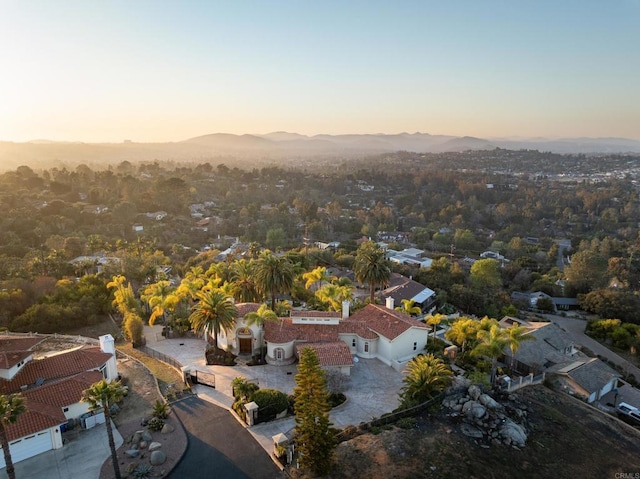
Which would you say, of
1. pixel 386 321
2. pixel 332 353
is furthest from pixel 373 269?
pixel 332 353

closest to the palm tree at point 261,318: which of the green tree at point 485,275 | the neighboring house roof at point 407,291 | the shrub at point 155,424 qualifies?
the shrub at point 155,424

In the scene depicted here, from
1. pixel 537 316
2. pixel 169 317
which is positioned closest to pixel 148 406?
pixel 169 317

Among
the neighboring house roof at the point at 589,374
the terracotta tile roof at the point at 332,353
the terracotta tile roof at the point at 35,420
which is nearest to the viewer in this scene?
the terracotta tile roof at the point at 35,420

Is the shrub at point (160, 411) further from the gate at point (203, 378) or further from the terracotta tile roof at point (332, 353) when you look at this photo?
the terracotta tile roof at point (332, 353)

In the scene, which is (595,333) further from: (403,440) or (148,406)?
(148,406)

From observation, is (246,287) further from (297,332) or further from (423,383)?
(423,383)

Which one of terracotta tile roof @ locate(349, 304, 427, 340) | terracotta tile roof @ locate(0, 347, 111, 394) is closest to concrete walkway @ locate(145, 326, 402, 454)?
terracotta tile roof @ locate(349, 304, 427, 340)
